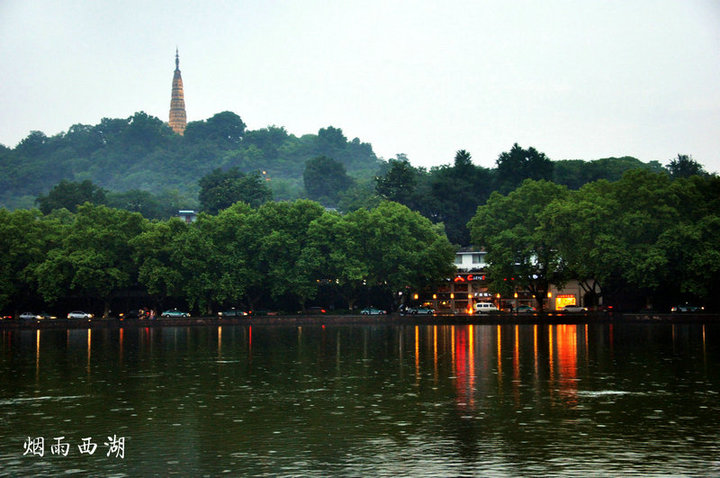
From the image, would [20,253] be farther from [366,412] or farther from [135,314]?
[366,412]

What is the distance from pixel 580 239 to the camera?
108500mm

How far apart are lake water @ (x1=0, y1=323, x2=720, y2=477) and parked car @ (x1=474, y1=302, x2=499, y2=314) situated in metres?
66.8

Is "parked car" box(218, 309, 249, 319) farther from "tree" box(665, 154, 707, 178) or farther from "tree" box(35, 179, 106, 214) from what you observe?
"tree" box(665, 154, 707, 178)

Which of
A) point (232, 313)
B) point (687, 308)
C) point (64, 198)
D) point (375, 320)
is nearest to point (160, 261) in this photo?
point (232, 313)

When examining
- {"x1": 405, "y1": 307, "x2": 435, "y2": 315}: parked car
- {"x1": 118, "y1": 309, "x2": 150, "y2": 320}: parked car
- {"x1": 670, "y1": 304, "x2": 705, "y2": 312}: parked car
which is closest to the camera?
{"x1": 670, "y1": 304, "x2": 705, "y2": 312}: parked car

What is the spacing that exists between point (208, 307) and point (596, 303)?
189ft

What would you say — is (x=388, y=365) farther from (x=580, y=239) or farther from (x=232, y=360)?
(x=580, y=239)

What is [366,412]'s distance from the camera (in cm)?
3291

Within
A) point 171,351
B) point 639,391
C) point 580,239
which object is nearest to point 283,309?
point 580,239

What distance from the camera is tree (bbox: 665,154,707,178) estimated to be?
7333 inches

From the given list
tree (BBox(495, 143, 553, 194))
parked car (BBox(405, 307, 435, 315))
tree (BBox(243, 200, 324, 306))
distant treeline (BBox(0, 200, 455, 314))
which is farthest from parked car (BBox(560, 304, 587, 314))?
tree (BBox(495, 143, 553, 194))

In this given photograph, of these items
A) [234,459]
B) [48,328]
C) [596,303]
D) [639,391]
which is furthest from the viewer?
[596,303]

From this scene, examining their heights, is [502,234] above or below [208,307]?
above

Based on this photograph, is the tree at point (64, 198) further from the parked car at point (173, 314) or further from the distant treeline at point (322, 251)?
the parked car at point (173, 314)
